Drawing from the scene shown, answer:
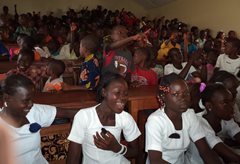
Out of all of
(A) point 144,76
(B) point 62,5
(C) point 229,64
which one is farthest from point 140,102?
(B) point 62,5

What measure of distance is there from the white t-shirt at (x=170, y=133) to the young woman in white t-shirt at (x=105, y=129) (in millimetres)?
145

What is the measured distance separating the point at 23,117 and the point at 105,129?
1.52 feet

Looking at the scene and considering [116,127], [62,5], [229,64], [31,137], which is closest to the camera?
[31,137]

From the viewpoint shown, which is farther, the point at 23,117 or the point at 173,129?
the point at 173,129

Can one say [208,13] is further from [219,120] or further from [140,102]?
[219,120]

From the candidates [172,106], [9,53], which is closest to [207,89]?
[172,106]

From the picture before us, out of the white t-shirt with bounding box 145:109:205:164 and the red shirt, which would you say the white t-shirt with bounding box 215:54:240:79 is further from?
the white t-shirt with bounding box 145:109:205:164

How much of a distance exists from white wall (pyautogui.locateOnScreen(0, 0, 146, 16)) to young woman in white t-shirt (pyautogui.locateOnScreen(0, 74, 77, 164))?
27.9 feet

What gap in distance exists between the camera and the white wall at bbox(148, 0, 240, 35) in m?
7.54

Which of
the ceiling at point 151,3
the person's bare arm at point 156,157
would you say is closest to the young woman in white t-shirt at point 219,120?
the person's bare arm at point 156,157

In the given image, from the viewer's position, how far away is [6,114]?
1737mm

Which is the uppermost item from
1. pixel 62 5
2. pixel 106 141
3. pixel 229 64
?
pixel 62 5

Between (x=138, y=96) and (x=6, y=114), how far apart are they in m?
1.04

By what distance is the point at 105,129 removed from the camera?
74.2 inches
